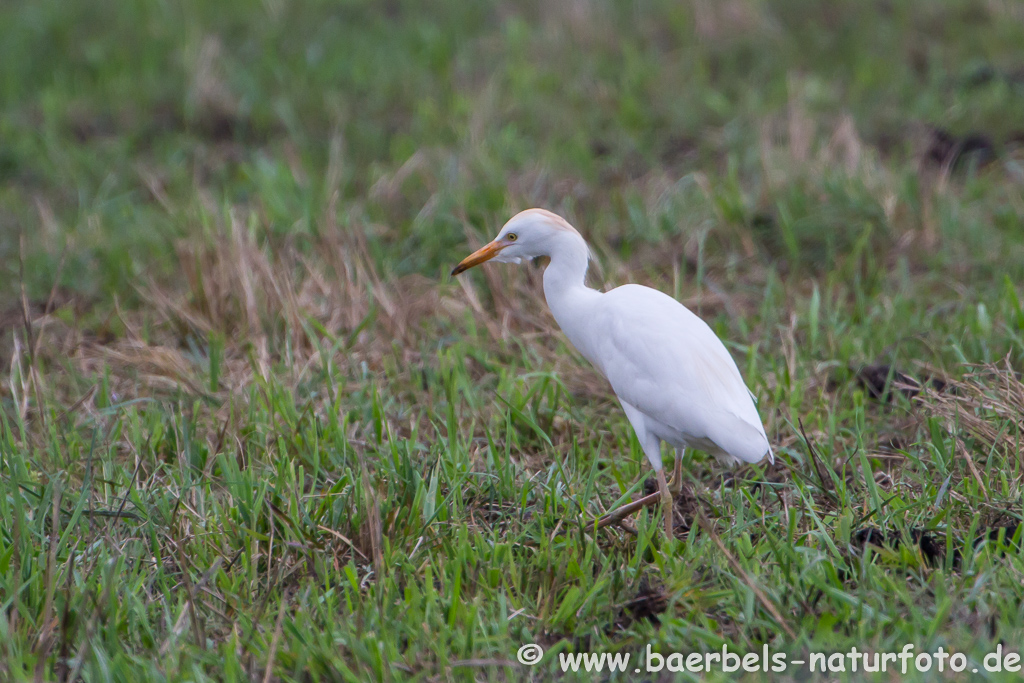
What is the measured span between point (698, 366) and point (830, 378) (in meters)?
1.15

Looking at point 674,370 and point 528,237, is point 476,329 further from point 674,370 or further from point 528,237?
point 674,370

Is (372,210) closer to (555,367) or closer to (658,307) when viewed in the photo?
(555,367)

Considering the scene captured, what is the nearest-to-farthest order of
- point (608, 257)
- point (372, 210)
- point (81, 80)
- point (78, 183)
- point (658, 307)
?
point (658, 307) < point (608, 257) < point (372, 210) < point (78, 183) < point (81, 80)

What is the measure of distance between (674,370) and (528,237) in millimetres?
644

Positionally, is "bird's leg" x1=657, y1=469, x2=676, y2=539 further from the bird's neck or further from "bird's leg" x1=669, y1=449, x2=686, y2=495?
the bird's neck

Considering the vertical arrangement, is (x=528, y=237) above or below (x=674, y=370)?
above

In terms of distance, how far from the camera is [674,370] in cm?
284

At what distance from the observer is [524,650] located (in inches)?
92.7

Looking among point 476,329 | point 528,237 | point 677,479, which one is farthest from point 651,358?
point 476,329

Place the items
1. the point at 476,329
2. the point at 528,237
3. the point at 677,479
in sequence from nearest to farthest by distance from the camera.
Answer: the point at 677,479
the point at 528,237
the point at 476,329

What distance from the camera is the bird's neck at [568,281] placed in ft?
10.1

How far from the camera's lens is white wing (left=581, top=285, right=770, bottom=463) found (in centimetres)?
274

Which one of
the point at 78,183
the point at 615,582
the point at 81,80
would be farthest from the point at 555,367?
the point at 81,80

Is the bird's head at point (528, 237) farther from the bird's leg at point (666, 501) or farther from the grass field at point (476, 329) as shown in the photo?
the bird's leg at point (666, 501)
